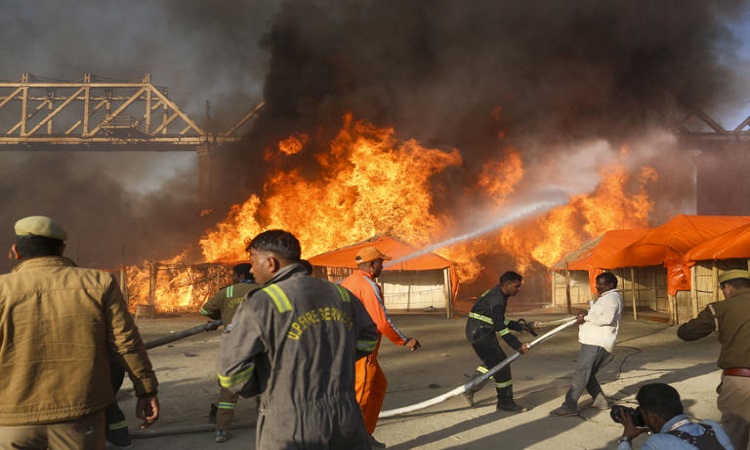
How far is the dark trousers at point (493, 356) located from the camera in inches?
252

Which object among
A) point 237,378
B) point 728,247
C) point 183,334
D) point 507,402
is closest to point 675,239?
point 728,247

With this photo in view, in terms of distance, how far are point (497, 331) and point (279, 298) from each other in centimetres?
470

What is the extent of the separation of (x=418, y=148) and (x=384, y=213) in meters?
4.16

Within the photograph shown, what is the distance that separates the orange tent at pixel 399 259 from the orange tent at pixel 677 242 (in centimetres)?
597

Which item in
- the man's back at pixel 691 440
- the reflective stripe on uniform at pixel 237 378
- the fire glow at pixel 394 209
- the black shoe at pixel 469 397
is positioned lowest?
the black shoe at pixel 469 397

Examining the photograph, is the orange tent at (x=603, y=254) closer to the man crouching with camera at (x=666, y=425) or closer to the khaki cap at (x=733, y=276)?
the khaki cap at (x=733, y=276)

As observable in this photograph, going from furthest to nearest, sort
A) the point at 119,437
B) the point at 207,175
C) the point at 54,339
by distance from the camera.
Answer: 1. the point at 207,175
2. the point at 119,437
3. the point at 54,339

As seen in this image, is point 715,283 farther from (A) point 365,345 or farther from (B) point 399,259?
(A) point 365,345

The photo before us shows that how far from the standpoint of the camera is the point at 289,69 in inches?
1199

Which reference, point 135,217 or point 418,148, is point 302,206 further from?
point 135,217

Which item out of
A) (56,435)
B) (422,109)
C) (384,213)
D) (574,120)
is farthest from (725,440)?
(574,120)

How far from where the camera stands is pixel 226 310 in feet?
18.0

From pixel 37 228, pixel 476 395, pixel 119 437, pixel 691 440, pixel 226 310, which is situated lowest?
pixel 476 395

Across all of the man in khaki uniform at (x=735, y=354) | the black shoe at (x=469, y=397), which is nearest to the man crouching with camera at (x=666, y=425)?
the man in khaki uniform at (x=735, y=354)
